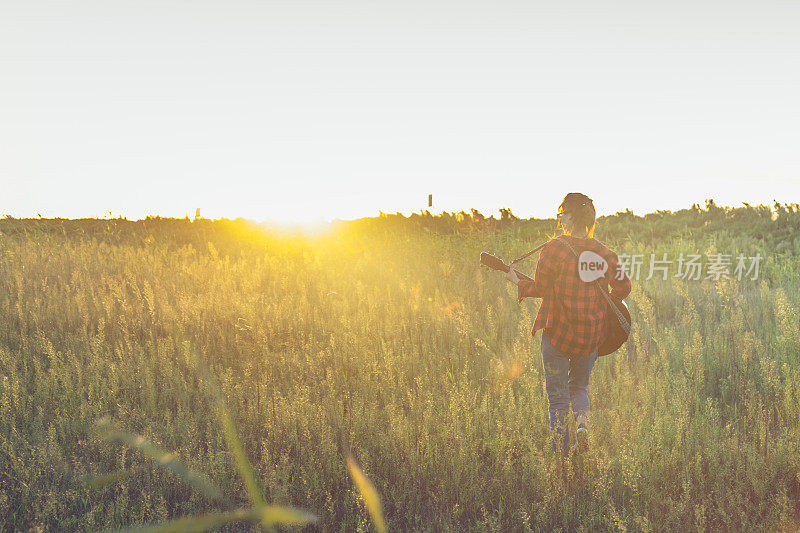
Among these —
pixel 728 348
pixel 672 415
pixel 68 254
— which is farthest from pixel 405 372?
pixel 68 254

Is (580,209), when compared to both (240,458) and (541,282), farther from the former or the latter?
(240,458)

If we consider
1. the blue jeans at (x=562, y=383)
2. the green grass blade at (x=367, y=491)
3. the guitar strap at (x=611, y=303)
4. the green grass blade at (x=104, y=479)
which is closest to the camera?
the green grass blade at (x=104, y=479)

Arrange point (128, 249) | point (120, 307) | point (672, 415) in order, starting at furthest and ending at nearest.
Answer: point (128, 249), point (120, 307), point (672, 415)

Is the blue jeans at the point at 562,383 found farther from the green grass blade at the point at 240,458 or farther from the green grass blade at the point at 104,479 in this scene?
the green grass blade at the point at 104,479

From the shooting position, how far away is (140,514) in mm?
3000

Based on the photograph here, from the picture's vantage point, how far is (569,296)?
3.61 m

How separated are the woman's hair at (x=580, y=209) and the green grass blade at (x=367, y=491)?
86.1 inches

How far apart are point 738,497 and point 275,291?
601 cm

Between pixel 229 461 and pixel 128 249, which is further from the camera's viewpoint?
pixel 128 249

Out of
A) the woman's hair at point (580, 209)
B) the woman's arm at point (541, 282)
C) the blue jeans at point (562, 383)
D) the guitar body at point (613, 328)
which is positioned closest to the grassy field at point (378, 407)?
the blue jeans at point (562, 383)

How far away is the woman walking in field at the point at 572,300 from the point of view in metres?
3.59

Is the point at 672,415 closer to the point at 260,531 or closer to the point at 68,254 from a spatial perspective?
the point at 260,531

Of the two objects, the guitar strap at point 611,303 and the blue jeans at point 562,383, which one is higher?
the guitar strap at point 611,303

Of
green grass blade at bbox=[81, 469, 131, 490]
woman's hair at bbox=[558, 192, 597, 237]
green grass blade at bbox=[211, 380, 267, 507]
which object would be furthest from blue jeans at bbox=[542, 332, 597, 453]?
green grass blade at bbox=[81, 469, 131, 490]
